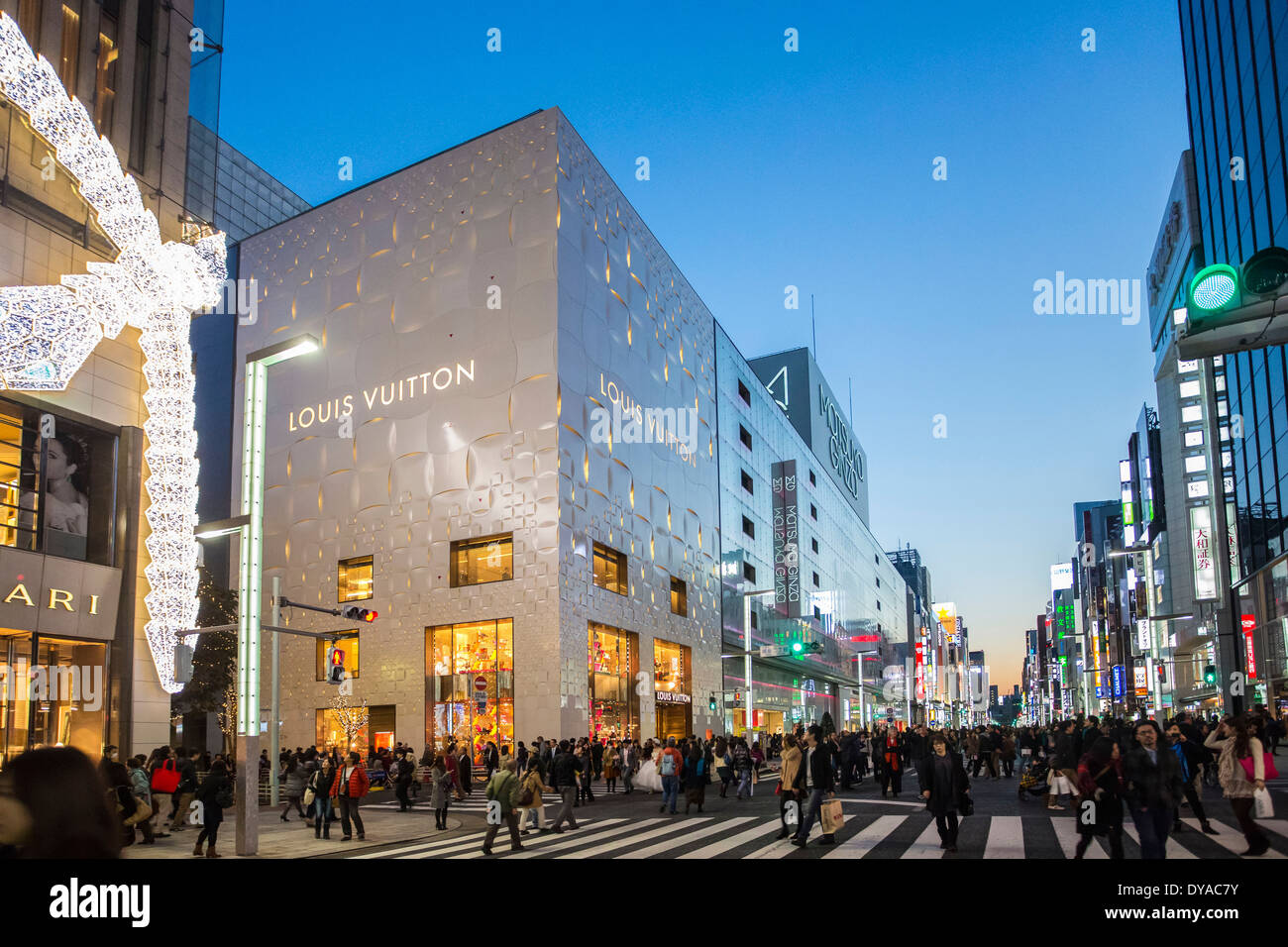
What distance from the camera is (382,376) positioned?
1670 inches

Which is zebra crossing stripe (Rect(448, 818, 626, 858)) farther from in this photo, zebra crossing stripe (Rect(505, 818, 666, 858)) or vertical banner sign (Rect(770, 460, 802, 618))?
vertical banner sign (Rect(770, 460, 802, 618))

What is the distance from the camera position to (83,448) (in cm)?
2475

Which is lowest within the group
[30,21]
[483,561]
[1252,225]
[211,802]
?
Answer: [211,802]

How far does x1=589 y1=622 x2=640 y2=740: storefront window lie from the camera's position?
39.7 m

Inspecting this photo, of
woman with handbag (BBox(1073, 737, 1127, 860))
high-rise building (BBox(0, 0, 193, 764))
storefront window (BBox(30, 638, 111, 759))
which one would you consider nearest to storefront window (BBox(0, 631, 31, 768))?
high-rise building (BBox(0, 0, 193, 764))

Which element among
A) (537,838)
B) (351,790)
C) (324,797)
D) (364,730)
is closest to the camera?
(351,790)

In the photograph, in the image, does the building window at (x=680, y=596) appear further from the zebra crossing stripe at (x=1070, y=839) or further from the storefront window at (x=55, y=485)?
the zebra crossing stripe at (x=1070, y=839)

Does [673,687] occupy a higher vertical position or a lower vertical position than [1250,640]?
lower

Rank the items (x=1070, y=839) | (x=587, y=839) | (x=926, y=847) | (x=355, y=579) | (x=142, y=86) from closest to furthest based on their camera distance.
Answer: (x=926, y=847), (x=1070, y=839), (x=587, y=839), (x=142, y=86), (x=355, y=579)

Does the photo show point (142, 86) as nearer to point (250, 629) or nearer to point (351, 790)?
point (250, 629)

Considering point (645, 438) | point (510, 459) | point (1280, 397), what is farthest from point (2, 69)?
point (1280, 397)

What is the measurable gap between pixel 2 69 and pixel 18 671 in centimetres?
1320

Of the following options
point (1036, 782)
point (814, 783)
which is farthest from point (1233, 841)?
point (1036, 782)

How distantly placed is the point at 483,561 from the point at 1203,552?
143 feet
